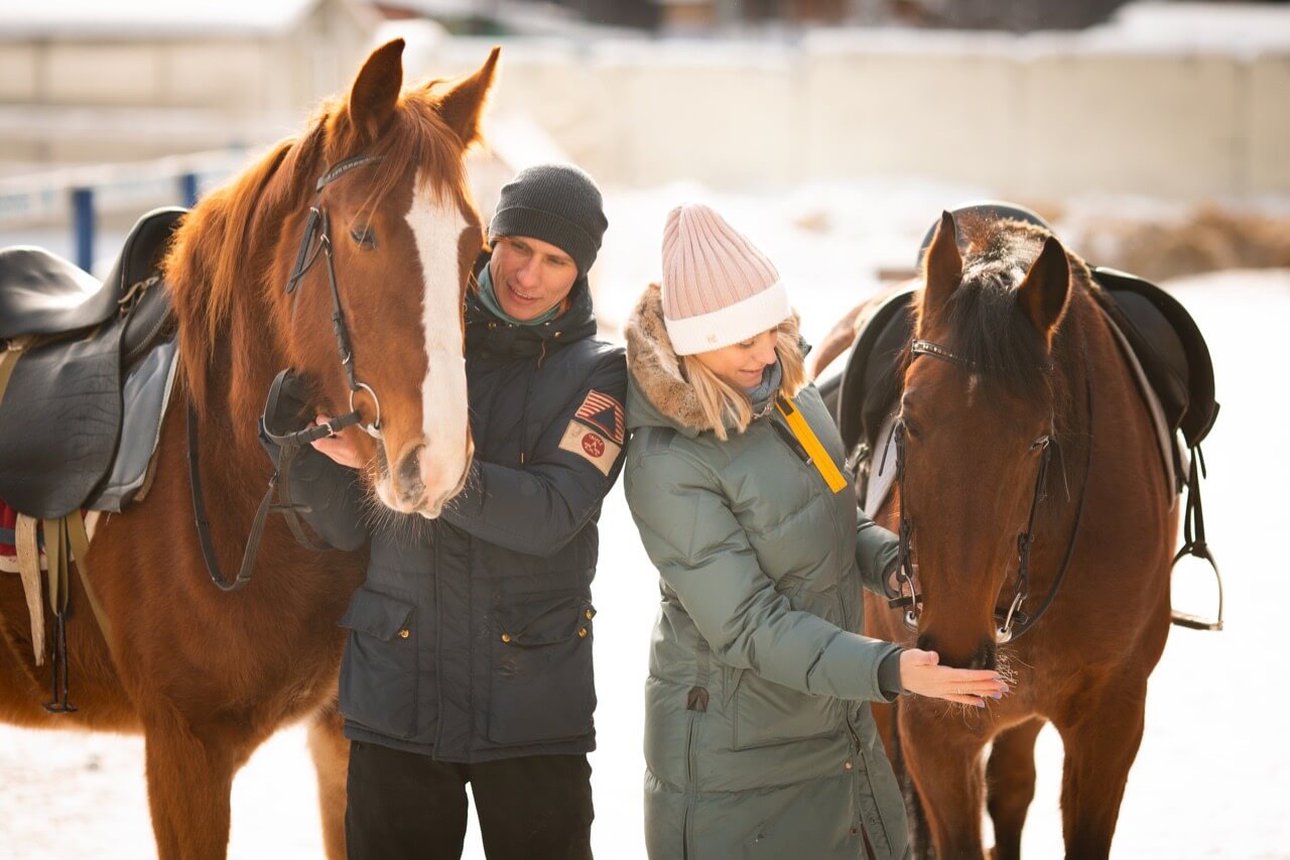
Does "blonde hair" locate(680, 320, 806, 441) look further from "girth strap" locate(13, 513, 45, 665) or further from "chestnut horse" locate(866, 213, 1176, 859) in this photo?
"girth strap" locate(13, 513, 45, 665)

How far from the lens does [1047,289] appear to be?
2732 mm

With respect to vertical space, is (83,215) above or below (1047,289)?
below

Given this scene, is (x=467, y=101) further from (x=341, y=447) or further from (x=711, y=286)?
(x=341, y=447)

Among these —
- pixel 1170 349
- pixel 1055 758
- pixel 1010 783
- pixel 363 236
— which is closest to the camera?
pixel 363 236

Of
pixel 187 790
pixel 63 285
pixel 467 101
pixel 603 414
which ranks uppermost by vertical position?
pixel 467 101

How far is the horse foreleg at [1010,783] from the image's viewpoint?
3.90 m

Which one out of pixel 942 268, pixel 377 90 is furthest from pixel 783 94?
pixel 377 90

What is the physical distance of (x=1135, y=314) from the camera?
372 centimetres

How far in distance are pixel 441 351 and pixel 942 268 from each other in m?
1.08

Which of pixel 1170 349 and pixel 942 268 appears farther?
pixel 1170 349

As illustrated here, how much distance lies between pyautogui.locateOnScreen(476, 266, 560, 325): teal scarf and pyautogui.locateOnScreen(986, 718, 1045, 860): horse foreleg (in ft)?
6.65

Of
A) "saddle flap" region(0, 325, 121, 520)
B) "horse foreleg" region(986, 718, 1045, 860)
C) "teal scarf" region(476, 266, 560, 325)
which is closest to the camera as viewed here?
"teal scarf" region(476, 266, 560, 325)

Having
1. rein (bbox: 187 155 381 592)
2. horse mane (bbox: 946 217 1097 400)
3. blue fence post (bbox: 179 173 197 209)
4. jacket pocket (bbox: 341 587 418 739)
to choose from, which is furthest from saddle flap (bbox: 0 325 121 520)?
blue fence post (bbox: 179 173 197 209)

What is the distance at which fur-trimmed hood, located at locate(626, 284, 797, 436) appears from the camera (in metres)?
2.46
